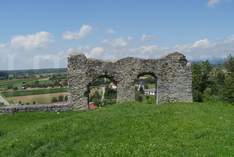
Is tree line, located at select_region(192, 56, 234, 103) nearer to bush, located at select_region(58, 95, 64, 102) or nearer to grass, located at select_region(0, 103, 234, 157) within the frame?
bush, located at select_region(58, 95, 64, 102)

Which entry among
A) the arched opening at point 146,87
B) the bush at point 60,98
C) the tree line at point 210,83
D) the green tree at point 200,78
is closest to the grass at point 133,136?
the arched opening at point 146,87

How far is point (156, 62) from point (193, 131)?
16.2 metres

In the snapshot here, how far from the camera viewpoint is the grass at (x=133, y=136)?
13.1 metres

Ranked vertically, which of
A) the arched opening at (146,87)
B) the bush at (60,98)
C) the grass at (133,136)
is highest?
the arched opening at (146,87)

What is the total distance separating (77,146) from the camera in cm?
1509

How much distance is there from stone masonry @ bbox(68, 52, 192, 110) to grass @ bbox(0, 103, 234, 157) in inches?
364

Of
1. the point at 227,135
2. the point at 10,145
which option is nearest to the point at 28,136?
the point at 10,145

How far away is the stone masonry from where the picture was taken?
31469 mm

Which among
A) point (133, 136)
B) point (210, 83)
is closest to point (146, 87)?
point (210, 83)

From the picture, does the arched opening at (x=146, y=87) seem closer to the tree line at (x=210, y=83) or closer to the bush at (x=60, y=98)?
the tree line at (x=210, y=83)

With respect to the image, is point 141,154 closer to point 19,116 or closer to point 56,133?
point 56,133

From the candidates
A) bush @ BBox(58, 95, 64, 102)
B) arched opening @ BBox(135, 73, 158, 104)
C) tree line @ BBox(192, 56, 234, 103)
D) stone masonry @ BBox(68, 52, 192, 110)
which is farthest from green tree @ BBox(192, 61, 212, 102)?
bush @ BBox(58, 95, 64, 102)

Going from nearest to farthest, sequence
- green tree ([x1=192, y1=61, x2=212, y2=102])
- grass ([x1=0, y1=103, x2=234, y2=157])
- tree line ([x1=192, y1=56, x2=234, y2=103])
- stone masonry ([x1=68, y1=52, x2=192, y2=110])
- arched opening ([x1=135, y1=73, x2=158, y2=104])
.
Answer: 1. grass ([x1=0, y1=103, x2=234, y2=157])
2. stone masonry ([x1=68, y1=52, x2=192, y2=110])
3. arched opening ([x1=135, y1=73, x2=158, y2=104])
4. tree line ([x1=192, y1=56, x2=234, y2=103])
5. green tree ([x1=192, y1=61, x2=212, y2=102])

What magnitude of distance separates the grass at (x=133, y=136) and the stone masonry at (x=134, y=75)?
9239 millimetres
